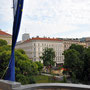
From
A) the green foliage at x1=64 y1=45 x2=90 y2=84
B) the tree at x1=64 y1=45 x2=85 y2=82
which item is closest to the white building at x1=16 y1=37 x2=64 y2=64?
the tree at x1=64 y1=45 x2=85 y2=82

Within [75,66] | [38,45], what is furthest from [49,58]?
[75,66]

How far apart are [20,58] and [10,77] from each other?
15640 millimetres

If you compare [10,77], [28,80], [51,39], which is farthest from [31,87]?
[51,39]

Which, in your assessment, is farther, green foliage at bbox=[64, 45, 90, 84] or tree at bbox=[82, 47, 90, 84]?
green foliage at bbox=[64, 45, 90, 84]

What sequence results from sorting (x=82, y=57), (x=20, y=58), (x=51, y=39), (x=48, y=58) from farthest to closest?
(x=51, y=39) → (x=48, y=58) → (x=82, y=57) → (x=20, y=58)

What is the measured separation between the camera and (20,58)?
24031mm

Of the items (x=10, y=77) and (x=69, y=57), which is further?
(x=69, y=57)

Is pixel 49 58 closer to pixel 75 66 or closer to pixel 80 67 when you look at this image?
pixel 75 66

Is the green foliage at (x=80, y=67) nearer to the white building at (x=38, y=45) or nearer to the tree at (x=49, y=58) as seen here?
the tree at (x=49, y=58)

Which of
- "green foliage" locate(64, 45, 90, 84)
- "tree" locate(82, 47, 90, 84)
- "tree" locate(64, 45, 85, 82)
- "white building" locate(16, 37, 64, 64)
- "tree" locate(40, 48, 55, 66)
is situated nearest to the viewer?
"tree" locate(82, 47, 90, 84)

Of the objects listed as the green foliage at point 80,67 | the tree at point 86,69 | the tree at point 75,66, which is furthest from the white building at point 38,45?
the tree at point 86,69

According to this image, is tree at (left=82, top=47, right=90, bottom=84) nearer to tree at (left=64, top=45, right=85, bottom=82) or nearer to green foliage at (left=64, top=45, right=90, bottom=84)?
green foliage at (left=64, top=45, right=90, bottom=84)

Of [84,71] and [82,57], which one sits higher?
[82,57]

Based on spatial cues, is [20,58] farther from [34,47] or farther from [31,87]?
[34,47]
